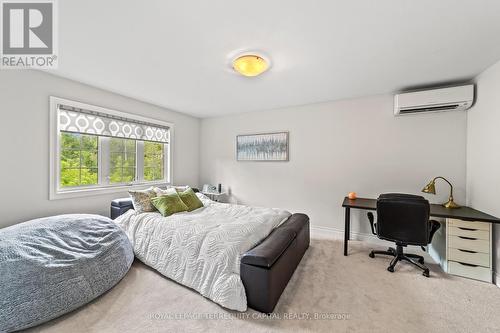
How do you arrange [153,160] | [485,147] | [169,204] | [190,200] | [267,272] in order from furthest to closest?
[153,160] → [190,200] → [169,204] → [485,147] → [267,272]

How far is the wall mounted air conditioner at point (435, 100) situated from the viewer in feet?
8.43

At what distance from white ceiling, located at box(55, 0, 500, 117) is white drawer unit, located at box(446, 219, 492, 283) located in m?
1.85

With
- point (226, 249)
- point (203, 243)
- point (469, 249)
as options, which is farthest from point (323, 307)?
point (469, 249)

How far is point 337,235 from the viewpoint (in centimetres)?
351

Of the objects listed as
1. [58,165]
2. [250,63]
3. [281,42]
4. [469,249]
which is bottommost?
[469,249]

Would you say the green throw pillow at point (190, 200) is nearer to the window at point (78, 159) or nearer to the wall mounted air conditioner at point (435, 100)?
the window at point (78, 159)

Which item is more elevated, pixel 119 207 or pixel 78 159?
pixel 78 159

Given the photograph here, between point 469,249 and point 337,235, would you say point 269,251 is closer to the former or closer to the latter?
point 337,235

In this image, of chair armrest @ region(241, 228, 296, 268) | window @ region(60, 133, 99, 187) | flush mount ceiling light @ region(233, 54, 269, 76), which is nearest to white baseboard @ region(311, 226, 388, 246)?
chair armrest @ region(241, 228, 296, 268)

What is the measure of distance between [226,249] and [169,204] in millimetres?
1338

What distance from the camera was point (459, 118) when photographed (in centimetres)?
282

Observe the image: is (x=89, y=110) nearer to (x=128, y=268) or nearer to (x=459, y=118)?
(x=128, y=268)

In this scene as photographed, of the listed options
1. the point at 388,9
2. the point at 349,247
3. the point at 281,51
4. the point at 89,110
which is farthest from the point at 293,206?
the point at 89,110

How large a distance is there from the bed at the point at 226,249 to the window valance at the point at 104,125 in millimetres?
1250
